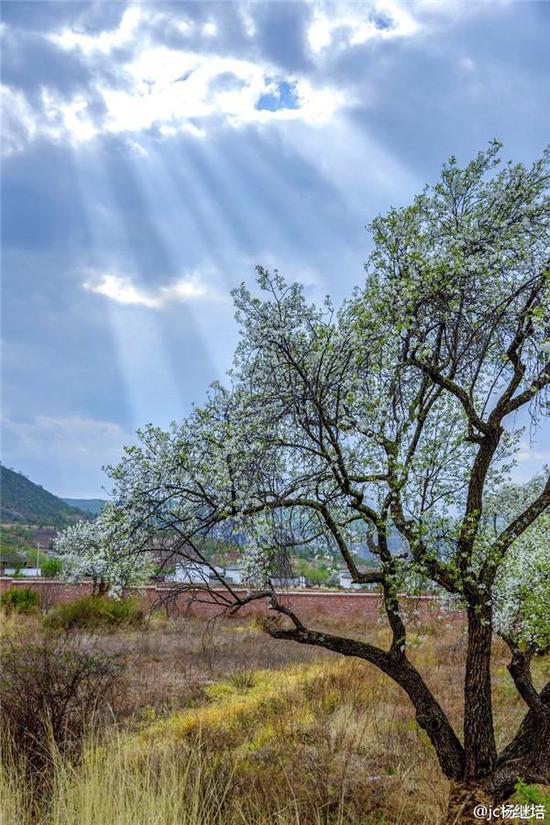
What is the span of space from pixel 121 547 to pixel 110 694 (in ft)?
10.9

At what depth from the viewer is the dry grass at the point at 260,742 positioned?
157 inches

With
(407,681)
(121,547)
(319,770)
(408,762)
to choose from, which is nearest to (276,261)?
(121,547)

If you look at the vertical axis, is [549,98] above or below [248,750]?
above

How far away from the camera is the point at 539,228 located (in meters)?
5.07

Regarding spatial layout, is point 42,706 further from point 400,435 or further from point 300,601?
point 300,601

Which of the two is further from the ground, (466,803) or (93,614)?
(466,803)

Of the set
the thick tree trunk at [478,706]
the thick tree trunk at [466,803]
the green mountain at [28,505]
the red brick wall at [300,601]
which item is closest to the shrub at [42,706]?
the thick tree trunk at [466,803]

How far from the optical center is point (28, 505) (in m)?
79.1

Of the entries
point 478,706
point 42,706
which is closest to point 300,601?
point 42,706

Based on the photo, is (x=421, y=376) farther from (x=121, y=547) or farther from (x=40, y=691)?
(x=40, y=691)

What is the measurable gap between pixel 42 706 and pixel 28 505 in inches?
3123

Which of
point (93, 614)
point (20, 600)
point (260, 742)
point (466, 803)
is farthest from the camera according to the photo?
point (20, 600)

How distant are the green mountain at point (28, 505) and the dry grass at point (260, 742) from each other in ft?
204

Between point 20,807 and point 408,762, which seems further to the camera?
point 408,762
